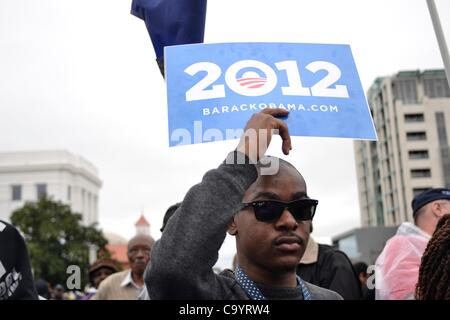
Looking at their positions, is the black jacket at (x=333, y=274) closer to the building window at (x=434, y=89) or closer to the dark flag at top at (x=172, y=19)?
the dark flag at top at (x=172, y=19)

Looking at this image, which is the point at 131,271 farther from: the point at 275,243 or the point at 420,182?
the point at 420,182

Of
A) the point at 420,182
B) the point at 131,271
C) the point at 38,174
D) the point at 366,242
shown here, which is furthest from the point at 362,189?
the point at 131,271

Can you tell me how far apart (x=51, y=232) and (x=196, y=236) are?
45.2m

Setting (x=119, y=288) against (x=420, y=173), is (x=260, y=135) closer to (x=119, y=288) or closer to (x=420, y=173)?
(x=119, y=288)

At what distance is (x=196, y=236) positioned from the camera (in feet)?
5.10

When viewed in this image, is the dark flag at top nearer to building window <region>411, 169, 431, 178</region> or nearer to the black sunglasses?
the black sunglasses

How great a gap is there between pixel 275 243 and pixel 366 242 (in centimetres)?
1051

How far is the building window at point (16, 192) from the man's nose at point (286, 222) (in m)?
88.3

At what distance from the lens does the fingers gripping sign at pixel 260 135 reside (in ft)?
5.31

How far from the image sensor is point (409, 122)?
65.9 metres

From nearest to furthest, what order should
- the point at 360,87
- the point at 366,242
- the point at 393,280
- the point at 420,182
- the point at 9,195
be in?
the point at 360,87 → the point at 393,280 → the point at 366,242 → the point at 420,182 → the point at 9,195

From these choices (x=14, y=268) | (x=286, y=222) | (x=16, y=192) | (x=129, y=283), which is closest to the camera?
(x=286, y=222)

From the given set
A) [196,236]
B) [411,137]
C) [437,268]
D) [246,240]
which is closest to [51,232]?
[411,137]

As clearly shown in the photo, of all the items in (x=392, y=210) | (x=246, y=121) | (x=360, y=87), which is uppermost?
(x=392, y=210)
